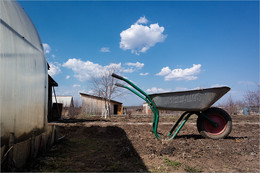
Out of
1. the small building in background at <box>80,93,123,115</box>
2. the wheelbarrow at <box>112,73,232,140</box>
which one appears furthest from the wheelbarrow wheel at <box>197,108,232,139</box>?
the small building in background at <box>80,93,123,115</box>

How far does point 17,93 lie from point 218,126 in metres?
5.09

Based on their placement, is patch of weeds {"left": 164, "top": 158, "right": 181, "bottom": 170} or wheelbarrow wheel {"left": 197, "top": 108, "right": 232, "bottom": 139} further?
wheelbarrow wheel {"left": 197, "top": 108, "right": 232, "bottom": 139}

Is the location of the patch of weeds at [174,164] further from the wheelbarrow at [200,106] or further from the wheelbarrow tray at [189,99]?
the wheelbarrow tray at [189,99]

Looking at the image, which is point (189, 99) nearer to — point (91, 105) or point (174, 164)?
point (174, 164)

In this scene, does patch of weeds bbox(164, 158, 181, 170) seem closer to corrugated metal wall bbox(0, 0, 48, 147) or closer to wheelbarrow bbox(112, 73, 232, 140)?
wheelbarrow bbox(112, 73, 232, 140)

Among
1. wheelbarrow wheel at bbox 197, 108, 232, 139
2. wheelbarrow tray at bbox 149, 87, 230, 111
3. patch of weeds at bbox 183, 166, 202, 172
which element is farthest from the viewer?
wheelbarrow wheel at bbox 197, 108, 232, 139

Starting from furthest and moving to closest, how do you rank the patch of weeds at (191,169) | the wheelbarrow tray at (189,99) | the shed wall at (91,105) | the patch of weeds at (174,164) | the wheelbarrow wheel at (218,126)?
1. the shed wall at (91,105)
2. the wheelbarrow wheel at (218,126)
3. the wheelbarrow tray at (189,99)
4. the patch of weeds at (174,164)
5. the patch of weeds at (191,169)

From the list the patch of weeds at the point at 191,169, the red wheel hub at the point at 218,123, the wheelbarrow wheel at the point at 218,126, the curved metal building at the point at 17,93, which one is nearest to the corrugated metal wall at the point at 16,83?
the curved metal building at the point at 17,93

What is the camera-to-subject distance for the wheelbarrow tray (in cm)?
462

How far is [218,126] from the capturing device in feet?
16.4

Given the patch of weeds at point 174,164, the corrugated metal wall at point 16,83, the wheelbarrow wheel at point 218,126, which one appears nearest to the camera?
the corrugated metal wall at point 16,83

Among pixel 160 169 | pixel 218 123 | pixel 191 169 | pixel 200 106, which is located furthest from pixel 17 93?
pixel 218 123

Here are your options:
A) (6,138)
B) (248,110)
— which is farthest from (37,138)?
(248,110)

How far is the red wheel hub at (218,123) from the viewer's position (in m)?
4.96
